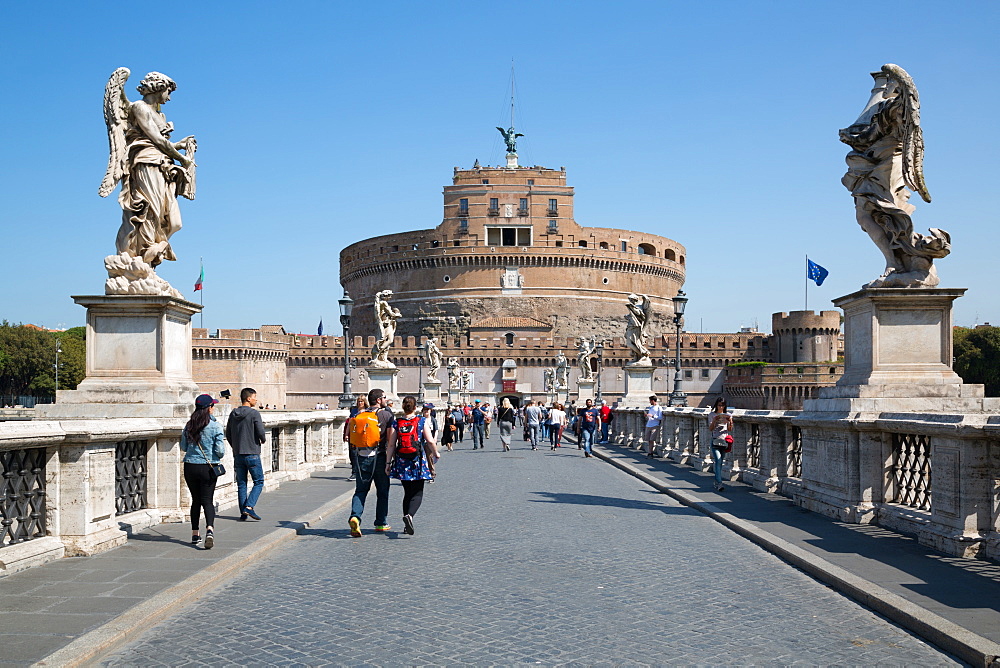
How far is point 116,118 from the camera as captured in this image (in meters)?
8.48

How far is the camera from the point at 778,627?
5238mm

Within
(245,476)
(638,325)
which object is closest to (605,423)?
(638,325)

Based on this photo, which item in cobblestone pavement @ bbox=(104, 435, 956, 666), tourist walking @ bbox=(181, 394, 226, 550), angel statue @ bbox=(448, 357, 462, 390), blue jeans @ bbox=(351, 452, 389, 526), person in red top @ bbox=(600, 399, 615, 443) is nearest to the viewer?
cobblestone pavement @ bbox=(104, 435, 956, 666)

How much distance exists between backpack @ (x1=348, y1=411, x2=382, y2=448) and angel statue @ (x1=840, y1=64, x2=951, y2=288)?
15.2 ft

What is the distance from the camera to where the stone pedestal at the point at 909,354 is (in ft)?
27.1

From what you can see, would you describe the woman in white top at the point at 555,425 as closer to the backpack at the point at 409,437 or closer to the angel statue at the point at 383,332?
the angel statue at the point at 383,332

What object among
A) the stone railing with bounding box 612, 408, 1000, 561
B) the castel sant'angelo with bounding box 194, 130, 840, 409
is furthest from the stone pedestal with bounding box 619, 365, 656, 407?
the castel sant'angelo with bounding box 194, 130, 840, 409

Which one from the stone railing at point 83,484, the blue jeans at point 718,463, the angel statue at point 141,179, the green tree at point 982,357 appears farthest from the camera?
the green tree at point 982,357

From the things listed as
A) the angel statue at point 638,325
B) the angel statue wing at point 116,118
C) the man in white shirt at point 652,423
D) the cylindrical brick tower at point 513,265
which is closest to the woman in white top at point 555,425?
the angel statue at point 638,325

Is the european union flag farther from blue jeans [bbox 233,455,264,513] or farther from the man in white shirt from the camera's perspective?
blue jeans [bbox 233,455,264,513]

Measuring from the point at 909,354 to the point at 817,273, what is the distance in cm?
5860

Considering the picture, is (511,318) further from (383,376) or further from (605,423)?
(383,376)

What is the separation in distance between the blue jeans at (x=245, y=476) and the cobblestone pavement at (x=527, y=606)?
2.24 feet

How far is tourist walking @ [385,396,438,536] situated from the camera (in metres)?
8.66
